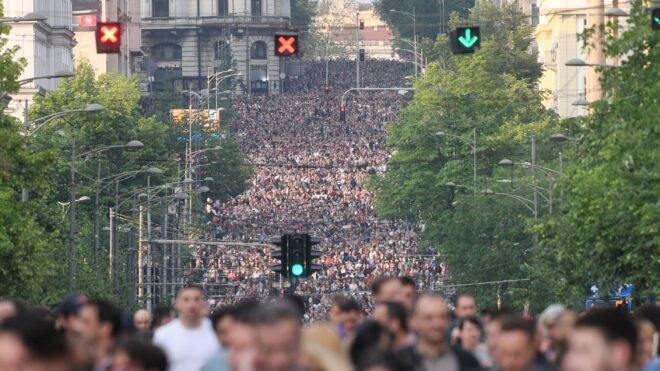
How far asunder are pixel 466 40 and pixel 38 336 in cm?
2763

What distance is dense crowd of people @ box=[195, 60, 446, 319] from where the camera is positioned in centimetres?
10112

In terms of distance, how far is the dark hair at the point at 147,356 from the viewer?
44.4 feet

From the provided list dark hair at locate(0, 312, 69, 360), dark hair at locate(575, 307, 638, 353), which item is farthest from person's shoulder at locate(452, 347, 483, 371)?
dark hair at locate(0, 312, 69, 360)

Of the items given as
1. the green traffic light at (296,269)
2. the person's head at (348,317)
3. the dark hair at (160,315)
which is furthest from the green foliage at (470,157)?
the person's head at (348,317)

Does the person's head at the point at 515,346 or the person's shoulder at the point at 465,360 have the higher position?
the person's head at the point at 515,346

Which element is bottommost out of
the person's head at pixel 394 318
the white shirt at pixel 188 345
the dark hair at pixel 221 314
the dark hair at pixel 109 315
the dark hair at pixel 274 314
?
the white shirt at pixel 188 345

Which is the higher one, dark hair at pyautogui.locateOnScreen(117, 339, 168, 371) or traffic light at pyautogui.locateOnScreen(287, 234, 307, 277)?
dark hair at pyautogui.locateOnScreen(117, 339, 168, 371)

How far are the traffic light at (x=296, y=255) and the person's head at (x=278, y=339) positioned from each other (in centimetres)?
3035

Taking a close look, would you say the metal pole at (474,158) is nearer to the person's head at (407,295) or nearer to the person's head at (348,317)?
the person's head at (407,295)

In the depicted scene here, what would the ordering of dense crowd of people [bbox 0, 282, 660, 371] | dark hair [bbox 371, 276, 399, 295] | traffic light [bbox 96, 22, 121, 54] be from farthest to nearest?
traffic light [bbox 96, 22, 121, 54] → dark hair [bbox 371, 276, 399, 295] → dense crowd of people [bbox 0, 282, 660, 371]

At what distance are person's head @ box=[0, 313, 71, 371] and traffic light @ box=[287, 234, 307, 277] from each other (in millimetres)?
30547

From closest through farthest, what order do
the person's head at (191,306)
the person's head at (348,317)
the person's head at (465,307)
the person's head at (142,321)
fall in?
1. the person's head at (191,306)
2. the person's head at (348,317)
3. the person's head at (465,307)
4. the person's head at (142,321)

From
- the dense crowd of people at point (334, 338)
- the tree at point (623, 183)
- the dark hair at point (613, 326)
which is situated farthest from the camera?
the tree at point (623, 183)

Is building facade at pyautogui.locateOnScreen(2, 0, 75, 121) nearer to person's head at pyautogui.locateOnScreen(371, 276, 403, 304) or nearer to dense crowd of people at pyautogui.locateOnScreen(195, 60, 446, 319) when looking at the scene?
dense crowd of people at pyautogui.locateOnScreen(195, 60, 446, 319)
